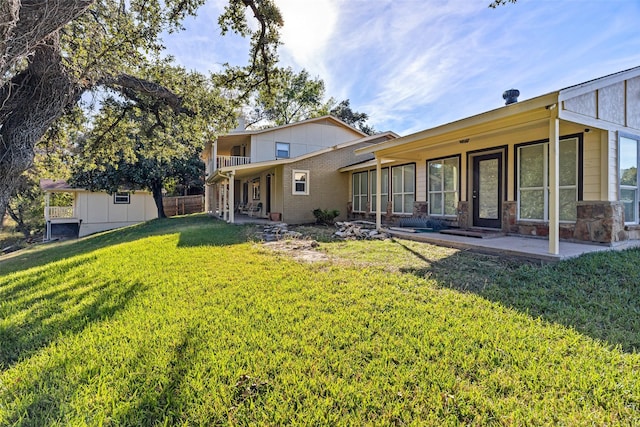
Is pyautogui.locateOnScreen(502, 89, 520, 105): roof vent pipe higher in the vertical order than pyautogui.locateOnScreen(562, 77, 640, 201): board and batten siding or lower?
higher

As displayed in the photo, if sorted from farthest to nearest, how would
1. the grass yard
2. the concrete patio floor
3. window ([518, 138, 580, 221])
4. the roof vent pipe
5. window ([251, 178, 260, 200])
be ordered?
window ([251, 178, 260, 200]) → the roof vent pipe → window ([518, 138, 580, 221]) → the concrete patio floor → the grass yard

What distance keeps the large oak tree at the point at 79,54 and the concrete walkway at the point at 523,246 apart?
621 cm

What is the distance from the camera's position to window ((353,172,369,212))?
45.8ft

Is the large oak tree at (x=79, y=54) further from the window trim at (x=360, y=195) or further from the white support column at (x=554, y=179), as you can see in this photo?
the window trim at (x=360, y=195)

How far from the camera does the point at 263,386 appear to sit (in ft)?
7.11

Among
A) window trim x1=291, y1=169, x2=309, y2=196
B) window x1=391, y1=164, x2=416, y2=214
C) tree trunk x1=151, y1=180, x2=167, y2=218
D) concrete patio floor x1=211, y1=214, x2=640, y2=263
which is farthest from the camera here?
tree trunk x1=151, y1=180, x2=167, y2=218

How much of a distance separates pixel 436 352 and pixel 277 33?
271 inches

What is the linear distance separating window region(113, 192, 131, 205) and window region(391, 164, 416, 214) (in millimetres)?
20824

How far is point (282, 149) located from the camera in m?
18.2

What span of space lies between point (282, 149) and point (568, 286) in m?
16.0

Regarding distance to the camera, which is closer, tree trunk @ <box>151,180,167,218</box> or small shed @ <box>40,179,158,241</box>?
small shed @ <box>40,179,158,241</box>

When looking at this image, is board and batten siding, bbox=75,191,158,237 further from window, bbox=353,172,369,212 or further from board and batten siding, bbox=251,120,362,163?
window, bbox=353,172,369,212

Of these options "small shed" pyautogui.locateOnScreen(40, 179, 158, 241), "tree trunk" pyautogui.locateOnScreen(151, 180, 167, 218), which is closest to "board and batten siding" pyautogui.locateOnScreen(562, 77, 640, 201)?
"tree trunk" pyautogui.locateOnScreen(151, 180, 167, 218)

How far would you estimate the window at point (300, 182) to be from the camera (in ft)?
46.0
